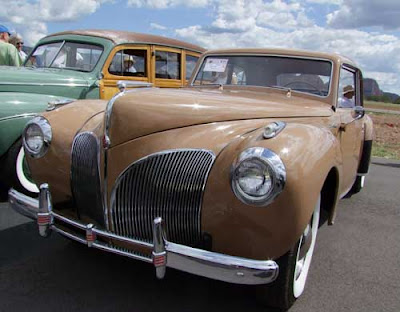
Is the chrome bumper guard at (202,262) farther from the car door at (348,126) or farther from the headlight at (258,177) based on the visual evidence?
the car door at (348,126)

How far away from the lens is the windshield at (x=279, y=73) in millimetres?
3617

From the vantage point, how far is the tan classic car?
199cm

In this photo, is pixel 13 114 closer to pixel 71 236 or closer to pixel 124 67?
pixel 124 67

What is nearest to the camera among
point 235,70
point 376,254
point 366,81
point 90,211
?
point 90,211

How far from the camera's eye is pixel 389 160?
26.2 feet

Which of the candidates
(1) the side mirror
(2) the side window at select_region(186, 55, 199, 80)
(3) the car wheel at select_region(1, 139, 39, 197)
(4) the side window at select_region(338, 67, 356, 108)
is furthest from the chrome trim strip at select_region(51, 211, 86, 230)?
(2) the side window at select_region(186, 55, 199, 80)

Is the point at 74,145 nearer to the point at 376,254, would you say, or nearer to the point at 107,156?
the point at 107,156

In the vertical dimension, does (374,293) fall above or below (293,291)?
below

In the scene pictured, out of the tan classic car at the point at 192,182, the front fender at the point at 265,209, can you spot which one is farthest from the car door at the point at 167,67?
the front fender at the point at 265,209

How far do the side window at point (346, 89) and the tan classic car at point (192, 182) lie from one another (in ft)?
2.68

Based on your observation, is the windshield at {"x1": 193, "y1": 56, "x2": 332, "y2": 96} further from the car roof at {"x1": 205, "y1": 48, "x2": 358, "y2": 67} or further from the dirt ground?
the dirt ground

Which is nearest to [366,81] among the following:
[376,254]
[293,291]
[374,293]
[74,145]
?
[376,254]

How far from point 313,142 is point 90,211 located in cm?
133

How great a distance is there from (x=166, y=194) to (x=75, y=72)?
12.8ft
